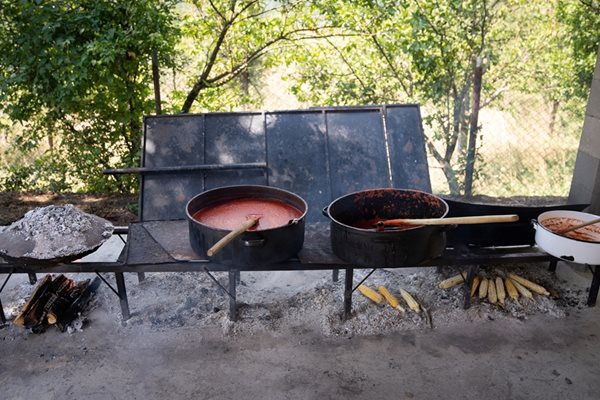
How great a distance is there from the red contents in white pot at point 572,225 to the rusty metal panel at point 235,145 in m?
2.72

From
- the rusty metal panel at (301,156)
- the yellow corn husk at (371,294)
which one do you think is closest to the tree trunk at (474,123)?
the rusty metal panel at (301,156)

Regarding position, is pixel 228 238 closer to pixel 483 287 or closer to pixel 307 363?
pixel 307 363

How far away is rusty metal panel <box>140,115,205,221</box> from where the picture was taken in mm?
4977

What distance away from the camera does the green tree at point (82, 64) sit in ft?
20.4

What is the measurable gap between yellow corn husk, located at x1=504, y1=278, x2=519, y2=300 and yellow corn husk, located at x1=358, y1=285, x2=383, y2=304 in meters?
1.23

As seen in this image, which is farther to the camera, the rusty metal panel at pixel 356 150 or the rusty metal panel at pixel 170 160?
the rusty metal panel at pixel 356 150

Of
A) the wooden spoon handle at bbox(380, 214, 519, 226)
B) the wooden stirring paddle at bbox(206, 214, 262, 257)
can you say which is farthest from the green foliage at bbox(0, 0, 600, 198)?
the wooden spoon handle at bbox(380, 214, 519, 226)

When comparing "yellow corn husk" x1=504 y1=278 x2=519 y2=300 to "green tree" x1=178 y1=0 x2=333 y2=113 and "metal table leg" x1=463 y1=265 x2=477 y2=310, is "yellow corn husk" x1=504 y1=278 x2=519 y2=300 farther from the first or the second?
"green tree" x1=178 y1=0 x2=333 y2=113

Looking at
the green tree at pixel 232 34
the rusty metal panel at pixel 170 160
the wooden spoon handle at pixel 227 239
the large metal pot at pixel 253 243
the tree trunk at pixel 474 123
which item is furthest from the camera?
the green tree at pixel 232 34

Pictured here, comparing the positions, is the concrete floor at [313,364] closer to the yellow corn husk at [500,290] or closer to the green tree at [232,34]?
the yellow corn husk at [500,290]

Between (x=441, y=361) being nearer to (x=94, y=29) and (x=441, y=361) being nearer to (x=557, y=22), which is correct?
→ (x=94, y=29)

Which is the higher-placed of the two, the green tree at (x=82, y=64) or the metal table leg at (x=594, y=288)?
the green tree at (x=82, y=64)

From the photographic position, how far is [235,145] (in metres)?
5.28

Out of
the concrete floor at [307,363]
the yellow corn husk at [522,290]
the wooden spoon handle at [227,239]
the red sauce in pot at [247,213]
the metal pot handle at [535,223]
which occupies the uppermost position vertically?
the wooden spoon handle at [227,239]
